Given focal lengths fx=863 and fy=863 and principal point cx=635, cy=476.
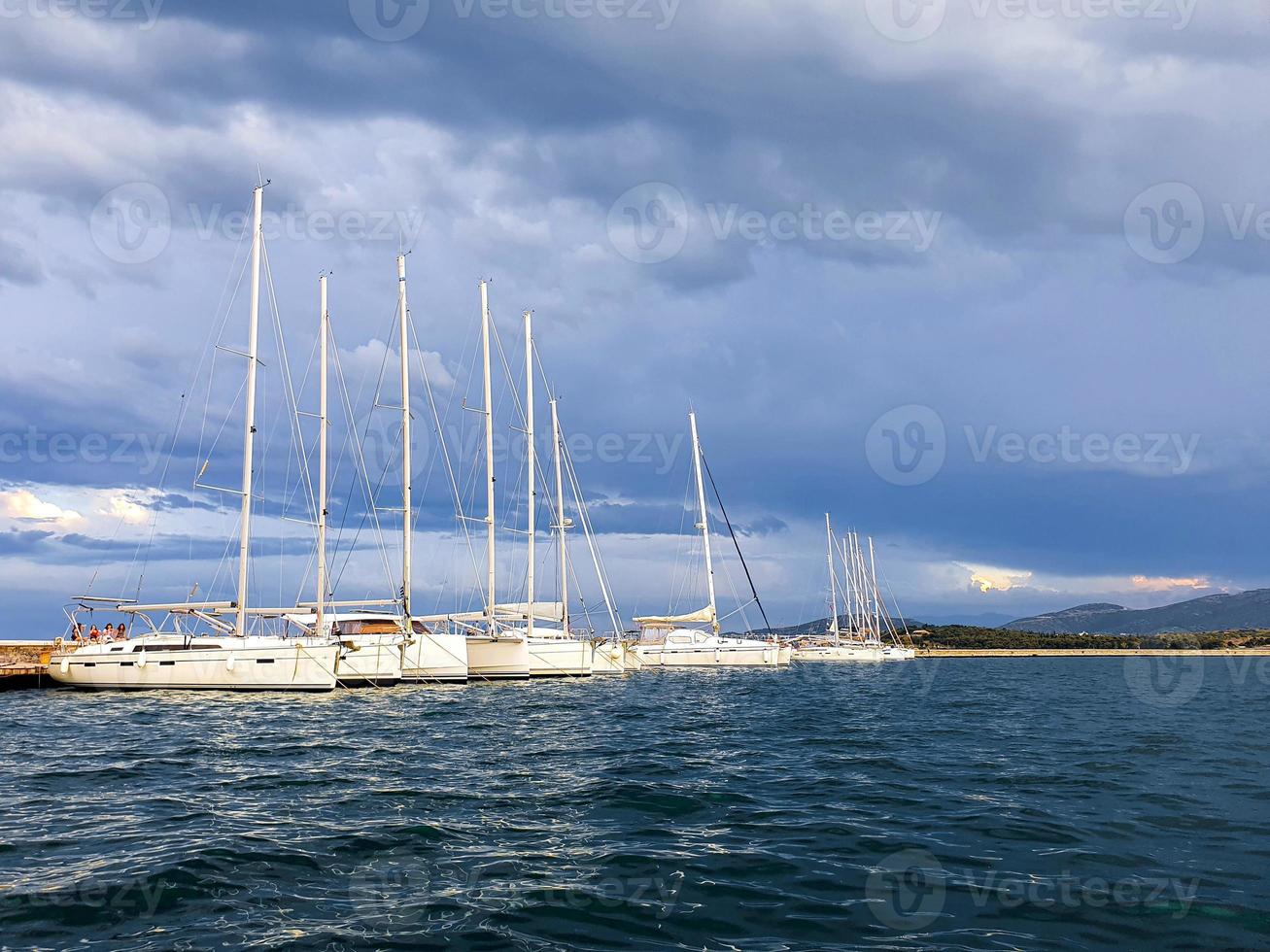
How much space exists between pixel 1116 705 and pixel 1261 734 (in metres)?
14.7

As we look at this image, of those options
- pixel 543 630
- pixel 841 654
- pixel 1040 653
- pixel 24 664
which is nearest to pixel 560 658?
pixel 543 630

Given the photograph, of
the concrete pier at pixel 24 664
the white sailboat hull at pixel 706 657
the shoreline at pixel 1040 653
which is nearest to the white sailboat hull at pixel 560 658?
the concrete pier at pixel 24 664

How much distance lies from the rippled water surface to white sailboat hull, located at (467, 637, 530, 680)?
26.1 meters

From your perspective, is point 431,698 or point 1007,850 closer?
point 1007,850

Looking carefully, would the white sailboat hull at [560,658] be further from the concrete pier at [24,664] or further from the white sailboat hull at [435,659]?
the concrete pier at [24,664]

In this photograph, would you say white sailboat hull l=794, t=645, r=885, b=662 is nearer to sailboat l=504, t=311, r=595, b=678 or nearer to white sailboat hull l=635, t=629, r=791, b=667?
white sailboat hull l=635, t=629, r=791, b=667

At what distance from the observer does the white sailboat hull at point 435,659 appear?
49.0 metres

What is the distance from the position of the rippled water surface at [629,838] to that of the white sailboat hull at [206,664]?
45.9 feet

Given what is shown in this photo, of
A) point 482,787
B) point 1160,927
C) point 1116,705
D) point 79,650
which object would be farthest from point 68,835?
point 1116,705

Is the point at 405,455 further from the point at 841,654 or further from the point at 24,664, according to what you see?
the point at 841,654

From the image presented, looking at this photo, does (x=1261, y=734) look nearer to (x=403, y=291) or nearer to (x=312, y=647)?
(x=312, y=647)

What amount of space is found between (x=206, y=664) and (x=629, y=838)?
3555 centimetres

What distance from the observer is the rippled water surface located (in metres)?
9.44

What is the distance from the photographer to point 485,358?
62562 mm
